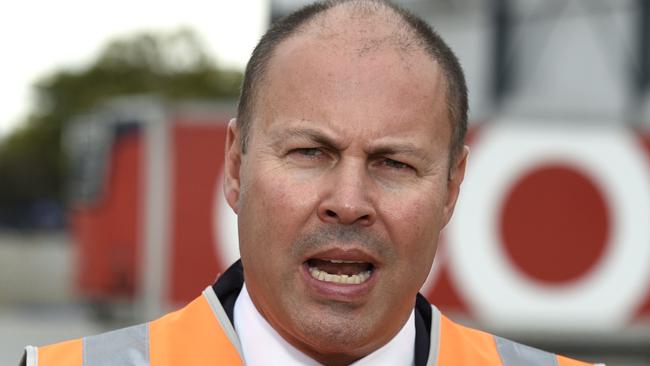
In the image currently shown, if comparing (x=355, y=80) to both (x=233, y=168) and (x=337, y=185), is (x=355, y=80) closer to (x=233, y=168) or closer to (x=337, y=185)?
(x=337, y=185)

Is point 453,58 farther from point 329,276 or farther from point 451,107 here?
point 329,276

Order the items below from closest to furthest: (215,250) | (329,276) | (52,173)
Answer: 1. (329,276)
2. (215,250)
3. (52,173)

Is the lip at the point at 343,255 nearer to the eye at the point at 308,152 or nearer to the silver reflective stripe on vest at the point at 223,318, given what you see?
the eye at the point at 308,152

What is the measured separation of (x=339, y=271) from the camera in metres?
2.04

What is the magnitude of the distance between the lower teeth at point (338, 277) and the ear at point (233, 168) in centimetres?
27

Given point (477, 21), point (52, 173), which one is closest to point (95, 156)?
point (477, 21)

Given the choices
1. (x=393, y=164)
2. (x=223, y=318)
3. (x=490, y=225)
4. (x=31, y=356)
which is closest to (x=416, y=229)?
(x=393, y=164)

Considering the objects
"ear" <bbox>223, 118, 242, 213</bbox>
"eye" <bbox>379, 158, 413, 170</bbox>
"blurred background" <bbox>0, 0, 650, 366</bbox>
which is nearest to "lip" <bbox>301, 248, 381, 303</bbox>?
"eye" <bbox>379, 158, 413, 170</bbox>

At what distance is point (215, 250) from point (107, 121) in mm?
2691

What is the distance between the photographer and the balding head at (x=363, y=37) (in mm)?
2117

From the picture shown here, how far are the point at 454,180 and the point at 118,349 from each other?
2.28 ft

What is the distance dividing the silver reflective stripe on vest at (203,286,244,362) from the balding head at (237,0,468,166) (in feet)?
1.09

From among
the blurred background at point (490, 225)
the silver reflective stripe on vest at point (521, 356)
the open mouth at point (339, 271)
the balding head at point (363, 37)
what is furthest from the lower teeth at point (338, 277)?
the blurred background at point (490, 225)

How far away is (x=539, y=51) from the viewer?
23.1 m
